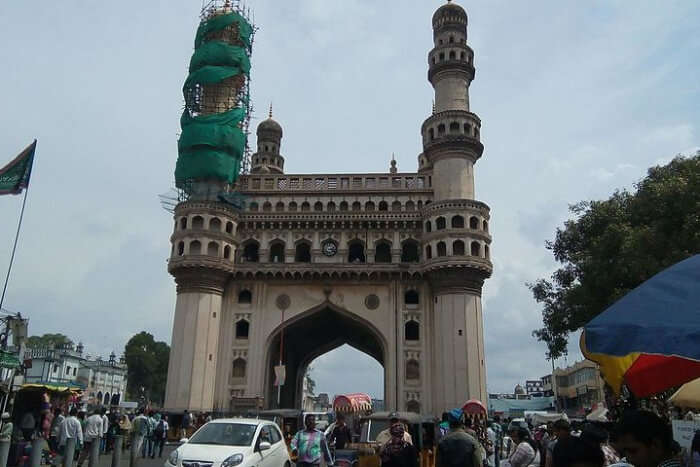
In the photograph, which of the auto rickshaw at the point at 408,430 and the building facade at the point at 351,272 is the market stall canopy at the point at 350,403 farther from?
the auto rickshaw at the point at 408,430

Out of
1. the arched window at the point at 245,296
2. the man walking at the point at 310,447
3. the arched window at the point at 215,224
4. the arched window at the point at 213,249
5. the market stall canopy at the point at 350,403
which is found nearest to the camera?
the man walking at the point at 310,447

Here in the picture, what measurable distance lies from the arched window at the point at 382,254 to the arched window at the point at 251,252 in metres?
8.11

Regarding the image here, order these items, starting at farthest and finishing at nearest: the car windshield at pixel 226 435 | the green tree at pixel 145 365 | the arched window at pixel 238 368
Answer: the green tree at pixel 145 365 < the arched window at pixel 238 368 < the car windshield at pixel 226 435

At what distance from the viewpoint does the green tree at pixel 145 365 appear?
8000 cm

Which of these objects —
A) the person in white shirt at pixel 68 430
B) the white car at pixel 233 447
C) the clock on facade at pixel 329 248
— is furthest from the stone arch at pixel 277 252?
the white car at pixel 233 447

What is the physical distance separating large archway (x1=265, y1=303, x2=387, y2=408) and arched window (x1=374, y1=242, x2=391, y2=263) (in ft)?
15.5

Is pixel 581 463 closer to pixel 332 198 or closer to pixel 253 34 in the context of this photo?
pixel 332 198

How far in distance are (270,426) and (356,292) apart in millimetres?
25212

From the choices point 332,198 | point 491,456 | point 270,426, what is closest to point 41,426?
point 270,426

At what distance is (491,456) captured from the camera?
18.0m

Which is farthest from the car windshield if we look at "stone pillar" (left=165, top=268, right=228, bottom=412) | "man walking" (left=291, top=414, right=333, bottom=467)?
"stone pillar" (left=165, top=268, right=228, bottom=412)

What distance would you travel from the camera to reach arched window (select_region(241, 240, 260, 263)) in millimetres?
39875

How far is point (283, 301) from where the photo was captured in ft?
125

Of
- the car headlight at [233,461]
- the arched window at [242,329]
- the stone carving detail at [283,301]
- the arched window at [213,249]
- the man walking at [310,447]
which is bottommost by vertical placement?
the car headlight at [233,461]
